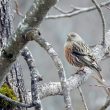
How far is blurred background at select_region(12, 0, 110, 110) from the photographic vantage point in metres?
14.0

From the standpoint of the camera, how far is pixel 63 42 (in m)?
15.0

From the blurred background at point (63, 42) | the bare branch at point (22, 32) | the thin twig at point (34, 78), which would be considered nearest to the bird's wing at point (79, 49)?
the thin twig at point (34, 78)

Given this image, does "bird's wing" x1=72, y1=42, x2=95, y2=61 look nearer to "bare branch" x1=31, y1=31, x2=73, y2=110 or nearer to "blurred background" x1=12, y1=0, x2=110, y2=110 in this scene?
"bare branch" x1=31, y1=31, x2=73, y2=110

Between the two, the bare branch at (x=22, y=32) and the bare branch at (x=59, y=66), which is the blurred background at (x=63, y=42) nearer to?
the bare branch at (x=22, y=32)

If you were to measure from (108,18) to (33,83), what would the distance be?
41.4 ft

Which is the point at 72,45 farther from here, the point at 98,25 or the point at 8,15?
the point at 98,25

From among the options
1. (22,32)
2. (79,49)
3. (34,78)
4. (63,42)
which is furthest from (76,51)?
(63,42)

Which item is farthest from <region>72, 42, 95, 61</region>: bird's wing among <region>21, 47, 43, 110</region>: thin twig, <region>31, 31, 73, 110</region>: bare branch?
<region>31, 31, 73, 110</region>: bare branch

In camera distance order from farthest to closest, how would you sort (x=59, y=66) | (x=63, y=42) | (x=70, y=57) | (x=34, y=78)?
(x=63, y=42) → (x=70, y=57) → (x=34, y=78) → (x=59, y=66)

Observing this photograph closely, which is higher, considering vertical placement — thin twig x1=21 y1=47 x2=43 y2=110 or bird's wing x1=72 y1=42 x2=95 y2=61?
bird's wing x1=72 y1=42 x2=95 y2=61

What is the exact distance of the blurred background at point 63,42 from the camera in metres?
14.0

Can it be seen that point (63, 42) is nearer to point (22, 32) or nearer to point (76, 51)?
point (76, 51)

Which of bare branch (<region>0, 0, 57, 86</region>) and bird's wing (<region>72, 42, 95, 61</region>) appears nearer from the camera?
bare branch (<region>0, 0, 57, 86</region>)

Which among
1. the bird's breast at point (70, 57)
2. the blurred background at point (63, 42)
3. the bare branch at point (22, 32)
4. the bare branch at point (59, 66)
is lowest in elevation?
the bare branch at point (59, 66)
